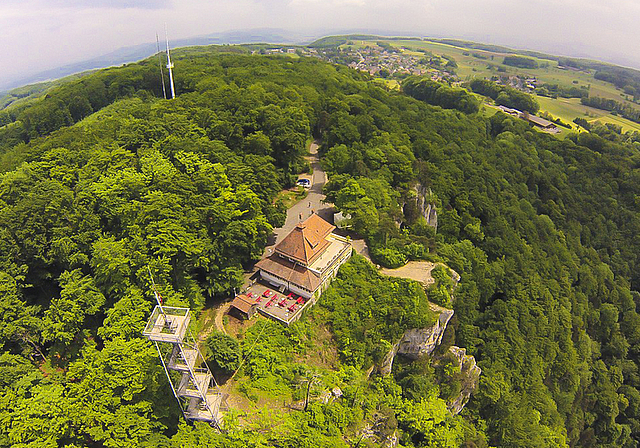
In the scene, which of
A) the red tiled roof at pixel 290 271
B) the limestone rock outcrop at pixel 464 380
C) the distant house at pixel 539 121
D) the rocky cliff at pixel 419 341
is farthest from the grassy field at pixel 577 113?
the red tiled roof at pixel 290 271

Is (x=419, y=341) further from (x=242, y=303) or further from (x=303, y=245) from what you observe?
(x=242, y=303)

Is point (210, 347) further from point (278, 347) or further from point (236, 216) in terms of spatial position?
point (236, 216)

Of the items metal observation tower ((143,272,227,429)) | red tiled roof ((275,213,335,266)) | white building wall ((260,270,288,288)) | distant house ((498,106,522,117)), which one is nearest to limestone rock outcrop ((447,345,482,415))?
red tiled roof ((275,213,335,266))

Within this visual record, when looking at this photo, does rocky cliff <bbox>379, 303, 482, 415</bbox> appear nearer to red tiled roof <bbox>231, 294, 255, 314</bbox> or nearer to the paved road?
red tiled roof <bbox>231, 294, 255, 314</bbox>

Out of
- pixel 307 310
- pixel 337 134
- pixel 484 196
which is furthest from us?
pixel 484 196

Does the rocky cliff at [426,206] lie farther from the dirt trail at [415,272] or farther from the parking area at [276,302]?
the parking area at [276,302]

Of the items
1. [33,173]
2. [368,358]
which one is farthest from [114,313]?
[33,173]
